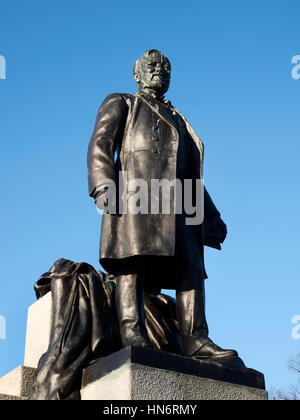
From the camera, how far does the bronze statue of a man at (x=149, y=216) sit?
6969 millimetres

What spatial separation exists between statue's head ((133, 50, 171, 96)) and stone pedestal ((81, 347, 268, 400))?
286 centimetres

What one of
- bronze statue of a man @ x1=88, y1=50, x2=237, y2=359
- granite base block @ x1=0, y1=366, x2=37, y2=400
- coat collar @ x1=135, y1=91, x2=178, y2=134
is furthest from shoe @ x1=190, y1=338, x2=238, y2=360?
coat collar @ x1=135, y1=91, x2=178, y2=134

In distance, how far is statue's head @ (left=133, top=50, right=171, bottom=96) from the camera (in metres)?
7.81

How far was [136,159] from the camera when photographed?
289 inches

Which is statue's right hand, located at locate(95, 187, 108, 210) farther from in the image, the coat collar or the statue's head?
the statue's head

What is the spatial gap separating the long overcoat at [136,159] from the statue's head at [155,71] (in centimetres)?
16

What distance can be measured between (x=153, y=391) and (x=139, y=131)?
257cm

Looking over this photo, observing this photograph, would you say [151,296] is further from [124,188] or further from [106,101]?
[106,101]

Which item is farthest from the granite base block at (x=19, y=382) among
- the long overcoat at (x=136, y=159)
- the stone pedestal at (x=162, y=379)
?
the long overcoat at (x=136, y=159)

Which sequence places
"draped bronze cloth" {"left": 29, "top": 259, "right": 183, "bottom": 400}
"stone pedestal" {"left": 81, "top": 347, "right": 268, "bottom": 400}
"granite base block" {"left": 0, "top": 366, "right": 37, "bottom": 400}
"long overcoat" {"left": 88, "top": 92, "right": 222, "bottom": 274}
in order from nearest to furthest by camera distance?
"stone pedestal" {"left": 81, "top": 347, "right": 268, "bottom": 400} < "draped bronze cloth" {"left": 29, "top": 259, "right": 183, "bottom": 400} < "long overcoat" {"left": 88, "top": 92, "right": 222, "bottom": 274} < "granite base block" {"left": 0, "top": 366, "right": 37, "bottom": 400}

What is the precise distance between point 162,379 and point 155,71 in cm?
319

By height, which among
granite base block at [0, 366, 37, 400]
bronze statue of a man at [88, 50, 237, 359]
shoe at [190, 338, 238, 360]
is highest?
bronze statue of a man at [88, 50, 237, 359]

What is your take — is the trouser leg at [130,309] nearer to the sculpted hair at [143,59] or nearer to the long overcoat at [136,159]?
the long overcoat at [136,159]
